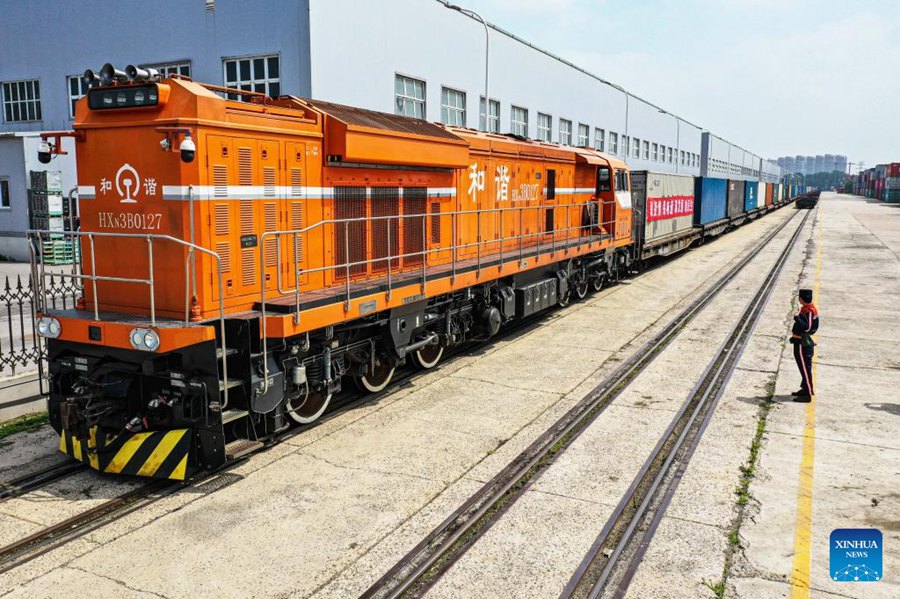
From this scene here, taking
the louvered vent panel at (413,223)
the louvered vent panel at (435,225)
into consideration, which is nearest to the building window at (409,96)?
the louvered vent panel at (435,225)

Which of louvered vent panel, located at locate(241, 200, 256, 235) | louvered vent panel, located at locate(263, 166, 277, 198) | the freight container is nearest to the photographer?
louvered vent panel, located at locate(241, 200, 256, 235)

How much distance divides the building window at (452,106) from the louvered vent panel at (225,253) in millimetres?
19114

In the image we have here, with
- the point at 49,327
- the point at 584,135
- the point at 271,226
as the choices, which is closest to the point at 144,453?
the point at 49,327

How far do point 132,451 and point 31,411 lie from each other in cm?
333

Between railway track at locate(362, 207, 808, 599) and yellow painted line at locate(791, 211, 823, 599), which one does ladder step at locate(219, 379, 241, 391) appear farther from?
yellow painted line at locate(791, 211, 823, 599)

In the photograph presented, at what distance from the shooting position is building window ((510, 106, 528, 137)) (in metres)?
31.6

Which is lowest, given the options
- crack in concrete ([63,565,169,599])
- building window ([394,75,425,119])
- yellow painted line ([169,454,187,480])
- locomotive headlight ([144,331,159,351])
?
crack in concrete ([63,565,169,599])

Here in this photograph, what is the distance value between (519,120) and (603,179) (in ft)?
50.2

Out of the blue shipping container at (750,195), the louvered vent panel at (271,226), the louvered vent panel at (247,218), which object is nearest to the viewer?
the louvered vent panel at (247,218)

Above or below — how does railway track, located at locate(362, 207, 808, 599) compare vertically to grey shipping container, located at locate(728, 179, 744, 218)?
below

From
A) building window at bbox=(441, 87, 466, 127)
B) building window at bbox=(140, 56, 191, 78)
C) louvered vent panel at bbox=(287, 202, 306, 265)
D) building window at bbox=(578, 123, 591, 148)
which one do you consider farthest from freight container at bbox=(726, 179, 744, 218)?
louvered vent panel at bbox=(287, 202, 306, 265)

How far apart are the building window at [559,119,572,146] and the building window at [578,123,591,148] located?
4.23 feet

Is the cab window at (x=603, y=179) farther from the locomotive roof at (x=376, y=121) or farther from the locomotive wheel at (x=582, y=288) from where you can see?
the locomotive roof at (x=376, y=121)

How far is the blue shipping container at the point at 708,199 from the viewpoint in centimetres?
3119
